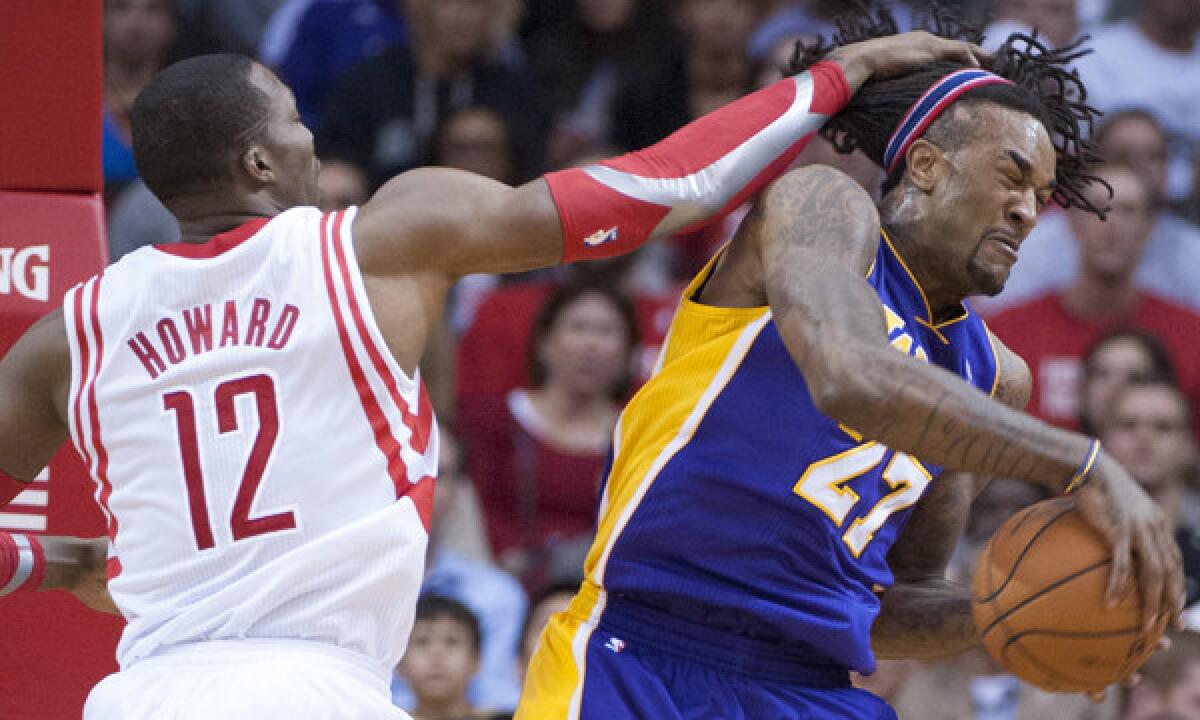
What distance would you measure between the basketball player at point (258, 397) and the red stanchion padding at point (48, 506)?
2.16ft

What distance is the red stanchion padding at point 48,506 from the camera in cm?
409

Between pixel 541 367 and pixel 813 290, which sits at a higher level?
pixel 813 290

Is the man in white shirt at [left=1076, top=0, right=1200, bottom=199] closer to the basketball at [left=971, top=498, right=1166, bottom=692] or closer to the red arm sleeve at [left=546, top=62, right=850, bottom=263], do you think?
the red arm sleeve at [left=546, top=62, right=850, bottom=263]

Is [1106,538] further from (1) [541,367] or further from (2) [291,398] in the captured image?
(1) [541,367]

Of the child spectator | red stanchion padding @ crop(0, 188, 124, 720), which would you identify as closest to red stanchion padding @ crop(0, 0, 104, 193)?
red stanchion padding @ crop(0, 188, 124, 720)

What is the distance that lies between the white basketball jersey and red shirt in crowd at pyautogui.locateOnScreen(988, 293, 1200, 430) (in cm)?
429

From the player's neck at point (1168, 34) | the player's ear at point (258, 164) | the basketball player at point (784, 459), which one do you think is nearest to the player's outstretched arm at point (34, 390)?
the player's ear at point (258, 164)

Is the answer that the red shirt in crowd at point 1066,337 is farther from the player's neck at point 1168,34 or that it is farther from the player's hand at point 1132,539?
the player's hand at point 1132,539

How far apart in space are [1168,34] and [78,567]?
5.72m

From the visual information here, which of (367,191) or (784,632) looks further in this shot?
(367,191)

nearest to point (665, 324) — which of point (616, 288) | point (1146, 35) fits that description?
point (616, 288)

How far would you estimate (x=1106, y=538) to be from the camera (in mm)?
3064

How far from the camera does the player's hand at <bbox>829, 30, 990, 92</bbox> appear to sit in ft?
13.0

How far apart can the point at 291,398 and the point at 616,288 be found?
3876 mm
